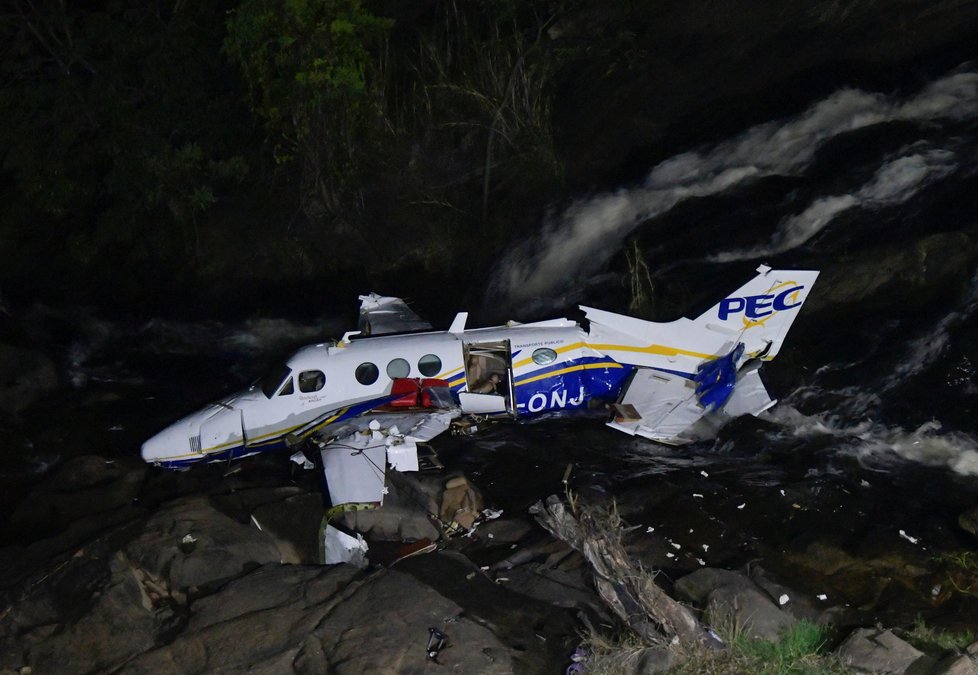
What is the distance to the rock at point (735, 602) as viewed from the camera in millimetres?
12445

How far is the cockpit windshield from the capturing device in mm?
18234

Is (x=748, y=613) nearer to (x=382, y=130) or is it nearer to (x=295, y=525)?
(x=295, y=525)

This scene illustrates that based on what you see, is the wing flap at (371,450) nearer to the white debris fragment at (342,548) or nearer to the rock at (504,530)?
the white debris fragment at (342,548)

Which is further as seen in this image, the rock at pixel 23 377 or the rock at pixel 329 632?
the rock at pixel 23 377

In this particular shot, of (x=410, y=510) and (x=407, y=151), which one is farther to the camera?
(x=407, y=151)

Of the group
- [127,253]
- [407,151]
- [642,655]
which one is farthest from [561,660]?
[127,253]

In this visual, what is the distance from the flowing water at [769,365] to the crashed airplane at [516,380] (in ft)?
3.01

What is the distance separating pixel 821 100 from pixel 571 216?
8042 millimetres

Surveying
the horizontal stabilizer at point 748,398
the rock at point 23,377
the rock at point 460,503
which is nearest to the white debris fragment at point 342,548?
the rock at point 460,503

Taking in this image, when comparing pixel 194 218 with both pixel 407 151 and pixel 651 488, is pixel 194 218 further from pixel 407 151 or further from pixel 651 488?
pixel 651 488

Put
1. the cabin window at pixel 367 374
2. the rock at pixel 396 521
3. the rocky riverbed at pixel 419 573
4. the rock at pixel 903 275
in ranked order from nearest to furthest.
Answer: the rocky riverbed at pixel 419 573, the rock at pixel 396 521, the cabin window at pixel 367 374, the rock at pixel 903 275

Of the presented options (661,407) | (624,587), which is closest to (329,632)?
(624,587)

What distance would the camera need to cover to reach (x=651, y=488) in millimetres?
17203

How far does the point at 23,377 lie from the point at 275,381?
936 cm
